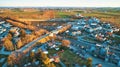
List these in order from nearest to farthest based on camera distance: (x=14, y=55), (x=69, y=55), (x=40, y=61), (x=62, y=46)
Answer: (x=40, y=61)
(x=14, y=55)
(x=69, y=55)
(x=62, y=46)

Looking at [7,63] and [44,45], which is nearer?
[7,63]

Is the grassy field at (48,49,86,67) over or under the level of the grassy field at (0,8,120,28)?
under

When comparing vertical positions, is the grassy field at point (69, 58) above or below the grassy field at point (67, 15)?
below

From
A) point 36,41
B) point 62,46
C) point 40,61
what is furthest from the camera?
point 36,41

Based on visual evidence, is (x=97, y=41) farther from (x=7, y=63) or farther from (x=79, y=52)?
(x=7, y=63)

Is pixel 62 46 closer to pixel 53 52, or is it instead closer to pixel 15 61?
pixel 53 52

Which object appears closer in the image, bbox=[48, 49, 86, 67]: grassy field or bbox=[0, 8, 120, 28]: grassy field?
bbox=[48, 49, 86, 67]: grassy field

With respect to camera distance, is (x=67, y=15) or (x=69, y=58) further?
(x=67, y=15)

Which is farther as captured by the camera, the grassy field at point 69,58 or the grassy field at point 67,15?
the grassy field at point 67,15

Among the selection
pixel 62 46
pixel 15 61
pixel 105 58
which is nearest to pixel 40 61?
pixel 15 61
